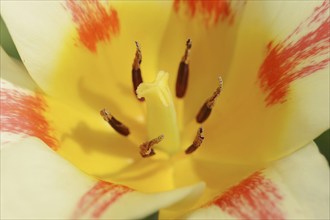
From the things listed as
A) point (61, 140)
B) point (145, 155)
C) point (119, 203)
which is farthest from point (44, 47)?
point (119, 203)

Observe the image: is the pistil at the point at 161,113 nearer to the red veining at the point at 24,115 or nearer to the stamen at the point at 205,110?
the stamen at the point at 205,110

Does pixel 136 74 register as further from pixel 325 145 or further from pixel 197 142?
pixel 325 145

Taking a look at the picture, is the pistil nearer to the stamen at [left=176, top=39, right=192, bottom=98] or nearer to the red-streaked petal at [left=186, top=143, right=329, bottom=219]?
the stamen at [left=176, top=39, right=192, bottom=98]

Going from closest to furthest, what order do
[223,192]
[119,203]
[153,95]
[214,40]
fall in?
1. [119,203]
2. [223,192]
3. [153,95]
4. [214,40]

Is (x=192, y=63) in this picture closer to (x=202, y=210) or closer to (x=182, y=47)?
(x=182, y=47)

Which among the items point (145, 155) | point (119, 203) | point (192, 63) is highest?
point (192, 63)

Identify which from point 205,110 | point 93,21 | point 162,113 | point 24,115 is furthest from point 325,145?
point 24,115

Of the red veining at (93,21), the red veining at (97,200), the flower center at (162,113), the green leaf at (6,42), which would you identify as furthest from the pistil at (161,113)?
the green leaf at (6,42)

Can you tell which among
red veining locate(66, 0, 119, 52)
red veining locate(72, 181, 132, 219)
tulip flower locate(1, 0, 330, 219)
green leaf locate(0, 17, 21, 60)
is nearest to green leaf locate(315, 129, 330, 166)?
tulip flower locate(1, 0, 330, 219)

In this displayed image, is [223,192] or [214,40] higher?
[214,40]
